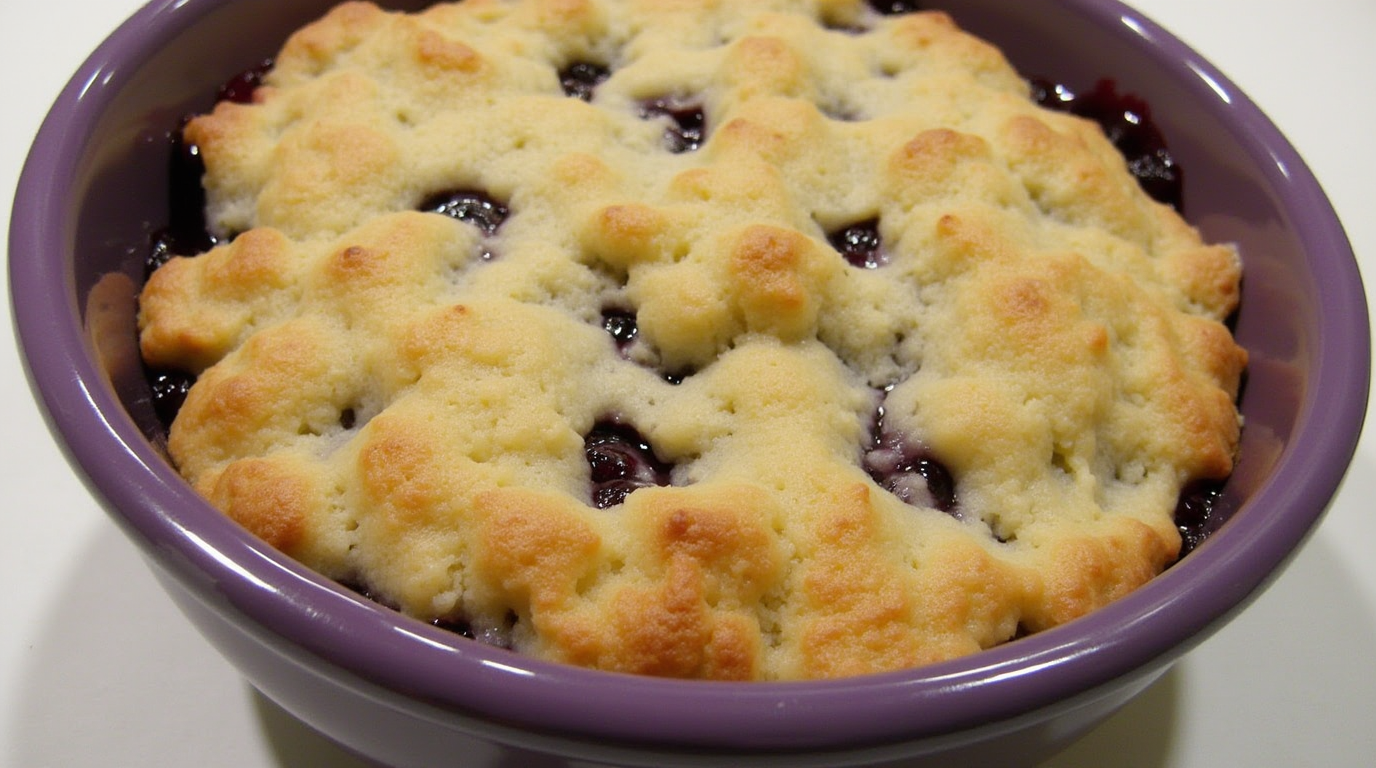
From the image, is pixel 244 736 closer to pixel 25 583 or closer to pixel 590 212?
pixel 25 583

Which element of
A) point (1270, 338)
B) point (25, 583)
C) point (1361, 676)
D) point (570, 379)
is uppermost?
point (1270, 338)

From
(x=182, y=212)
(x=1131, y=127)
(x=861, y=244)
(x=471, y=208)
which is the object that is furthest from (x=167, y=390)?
(x=1131, y=127)

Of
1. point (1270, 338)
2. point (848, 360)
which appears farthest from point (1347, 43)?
point (848, 360)

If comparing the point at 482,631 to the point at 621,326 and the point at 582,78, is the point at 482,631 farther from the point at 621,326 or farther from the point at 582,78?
the point at 582,78

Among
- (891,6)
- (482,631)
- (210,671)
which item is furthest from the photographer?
(891,6)

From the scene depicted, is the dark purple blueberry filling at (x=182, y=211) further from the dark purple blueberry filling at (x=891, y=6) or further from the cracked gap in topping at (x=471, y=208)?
the dark purple blueberry filling at (x=891, y=6)

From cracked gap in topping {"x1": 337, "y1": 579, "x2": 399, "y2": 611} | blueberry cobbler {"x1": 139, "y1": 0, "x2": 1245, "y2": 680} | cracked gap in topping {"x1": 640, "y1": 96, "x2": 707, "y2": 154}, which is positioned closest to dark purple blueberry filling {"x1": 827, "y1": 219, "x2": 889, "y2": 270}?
blueberry cobbler {"x1": 139, "y1": 0, "x2": 1245, "y2": 680}

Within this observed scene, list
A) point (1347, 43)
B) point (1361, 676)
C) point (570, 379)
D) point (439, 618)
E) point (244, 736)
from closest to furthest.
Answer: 1. point (439, 618)
2. point (570, 379)
3. point (244, 736)
4. point (1361, 676)
5. point (1347, 43)
